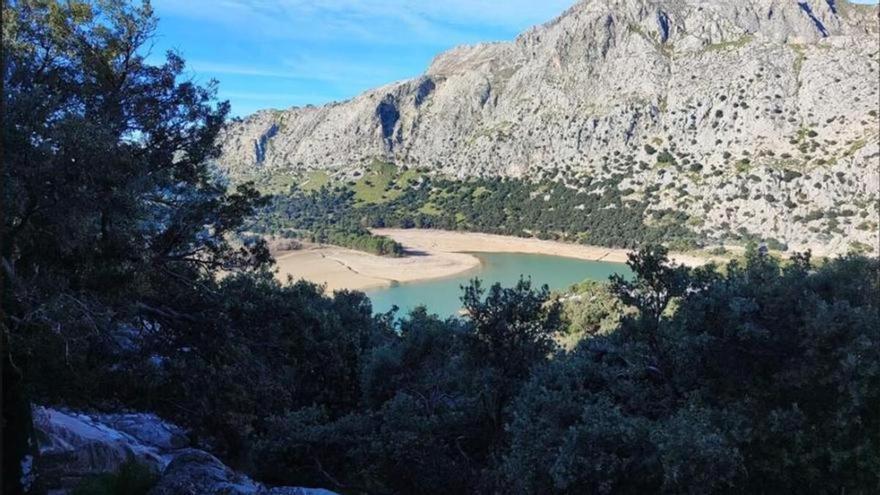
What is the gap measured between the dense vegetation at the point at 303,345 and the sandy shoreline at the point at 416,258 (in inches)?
2347

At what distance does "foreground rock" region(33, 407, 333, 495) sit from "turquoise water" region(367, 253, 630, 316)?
165ft

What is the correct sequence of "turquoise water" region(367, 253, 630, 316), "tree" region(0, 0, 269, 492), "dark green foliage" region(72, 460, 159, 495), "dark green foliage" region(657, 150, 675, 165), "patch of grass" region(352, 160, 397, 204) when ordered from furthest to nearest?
"patch of grass" region(352, 160, 397, 204)
"dark green foliage" region(657, 150, 675, 165)
"turquoise water" region(367, 253, 630, 316)
"dark green foliage" region(72, 460, 159, 495)
"tree" region(0, 0, 269, 492)

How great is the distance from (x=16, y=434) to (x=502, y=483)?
8.30m

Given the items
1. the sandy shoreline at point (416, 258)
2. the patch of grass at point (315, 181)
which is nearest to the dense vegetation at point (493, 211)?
the patch of grass at point (315, 181)

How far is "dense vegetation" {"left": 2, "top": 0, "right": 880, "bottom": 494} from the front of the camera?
726 cm

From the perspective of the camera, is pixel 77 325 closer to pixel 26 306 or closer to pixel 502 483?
pixel 26 306

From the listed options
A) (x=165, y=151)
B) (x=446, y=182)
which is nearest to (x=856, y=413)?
Answer: (x=165, y=151)

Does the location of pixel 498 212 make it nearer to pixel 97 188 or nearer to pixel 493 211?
pixel 493 211

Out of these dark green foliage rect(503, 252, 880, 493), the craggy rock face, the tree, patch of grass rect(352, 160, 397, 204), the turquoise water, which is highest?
patch of grass rect(352, 160, 397, 204)

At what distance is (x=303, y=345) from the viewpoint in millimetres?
10109

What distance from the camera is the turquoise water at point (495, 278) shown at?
233 ft

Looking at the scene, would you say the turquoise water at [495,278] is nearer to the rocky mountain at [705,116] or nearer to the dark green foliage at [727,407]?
the rocky mountain at [705,116]

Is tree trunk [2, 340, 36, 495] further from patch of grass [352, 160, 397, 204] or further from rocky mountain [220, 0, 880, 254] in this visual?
patch of grass [352, 160, 397, 204]

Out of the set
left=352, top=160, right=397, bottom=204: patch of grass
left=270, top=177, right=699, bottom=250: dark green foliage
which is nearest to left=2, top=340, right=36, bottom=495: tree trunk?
left=270, top=177, right=699, bottom=250: dark green foliage
